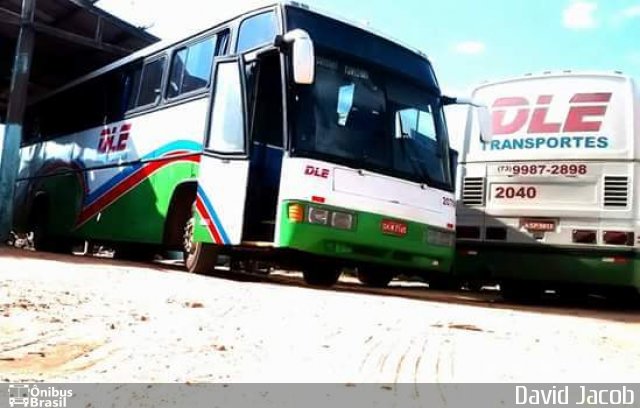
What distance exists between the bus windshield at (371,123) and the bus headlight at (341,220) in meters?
0.55

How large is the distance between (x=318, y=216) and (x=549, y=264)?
3308 mm

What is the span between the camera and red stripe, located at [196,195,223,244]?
23.9 feet

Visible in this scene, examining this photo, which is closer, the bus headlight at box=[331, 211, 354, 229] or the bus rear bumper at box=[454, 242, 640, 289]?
the bus headlight at box=[331, 211, 354, 229]

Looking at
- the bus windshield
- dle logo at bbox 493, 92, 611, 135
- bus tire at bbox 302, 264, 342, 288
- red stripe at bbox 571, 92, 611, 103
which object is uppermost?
red stripe at bbox 571, 92, 611, 103

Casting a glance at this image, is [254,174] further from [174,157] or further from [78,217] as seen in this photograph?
→ [78,217]

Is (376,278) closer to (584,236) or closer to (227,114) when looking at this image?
(584,236)

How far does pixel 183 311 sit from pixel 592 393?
2.83 metres

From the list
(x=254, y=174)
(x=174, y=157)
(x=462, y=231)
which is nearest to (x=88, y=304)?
(x=254, y=174)

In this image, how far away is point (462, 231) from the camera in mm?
8930

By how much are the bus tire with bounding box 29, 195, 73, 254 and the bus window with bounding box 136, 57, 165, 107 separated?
442 centimetres

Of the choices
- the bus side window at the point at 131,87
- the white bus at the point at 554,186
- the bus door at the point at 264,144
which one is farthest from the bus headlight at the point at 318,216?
the bus side window at the point at 131,87

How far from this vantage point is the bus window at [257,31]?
7273mm

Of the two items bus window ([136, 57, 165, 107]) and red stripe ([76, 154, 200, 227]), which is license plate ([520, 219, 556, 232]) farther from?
bus window ([136, 57, 165, 107])

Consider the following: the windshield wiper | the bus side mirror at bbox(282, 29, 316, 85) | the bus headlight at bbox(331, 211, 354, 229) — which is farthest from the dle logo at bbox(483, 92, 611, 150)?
the bus side mirror at bbox(282, 29, 316, 85)
